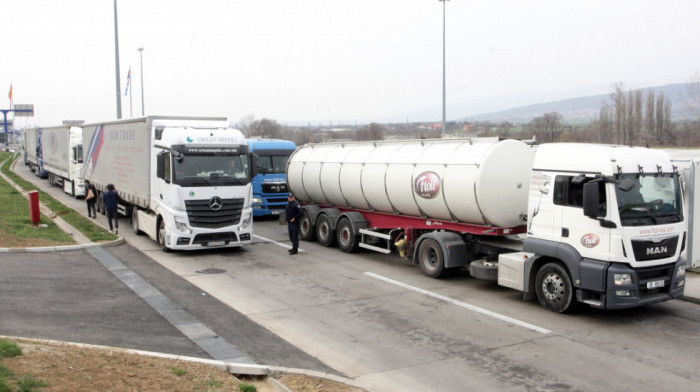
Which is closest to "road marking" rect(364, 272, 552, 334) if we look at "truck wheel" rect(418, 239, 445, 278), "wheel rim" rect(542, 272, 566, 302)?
"truck wheel" rect(418, 239, 445, 278)

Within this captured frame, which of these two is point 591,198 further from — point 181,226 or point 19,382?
point 181,226

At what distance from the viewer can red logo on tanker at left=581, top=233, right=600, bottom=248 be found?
991 cm

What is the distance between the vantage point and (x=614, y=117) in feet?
161

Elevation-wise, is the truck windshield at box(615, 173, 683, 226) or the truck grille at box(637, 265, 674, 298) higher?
the truck windshield at box(615, 173, 683, 226)

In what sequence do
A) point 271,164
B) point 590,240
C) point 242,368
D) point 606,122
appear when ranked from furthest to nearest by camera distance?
point 606,122, point 271,164, point 590,240, point 242,368

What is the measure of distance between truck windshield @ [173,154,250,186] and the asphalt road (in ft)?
7.47

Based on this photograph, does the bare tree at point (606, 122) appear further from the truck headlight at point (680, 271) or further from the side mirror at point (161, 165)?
the side mirror at point (161, 165)

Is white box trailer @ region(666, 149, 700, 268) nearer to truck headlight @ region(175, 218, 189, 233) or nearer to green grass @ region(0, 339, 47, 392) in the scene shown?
truck headlight @ region(175, 218, 189, 233)

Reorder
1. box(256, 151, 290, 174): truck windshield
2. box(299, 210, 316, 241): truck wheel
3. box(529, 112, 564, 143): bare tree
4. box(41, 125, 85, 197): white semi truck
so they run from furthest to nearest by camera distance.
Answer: box(529, 112, 564, 143): bare tree
box(41, 125, 85, 197): white semi truck
box(256, 151, 290, 174): truck windshield
box(299, 210, 316, 241): truck wheel

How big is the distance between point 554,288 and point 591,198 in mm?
1931

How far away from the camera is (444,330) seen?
31.9 ft

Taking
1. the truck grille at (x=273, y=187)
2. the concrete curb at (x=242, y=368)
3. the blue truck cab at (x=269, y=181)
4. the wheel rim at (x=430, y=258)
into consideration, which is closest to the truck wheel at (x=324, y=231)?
the wheel rim at (x=430, y=258)

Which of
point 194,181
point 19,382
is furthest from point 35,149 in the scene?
point 19,382

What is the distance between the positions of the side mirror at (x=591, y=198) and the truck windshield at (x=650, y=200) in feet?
1.24
